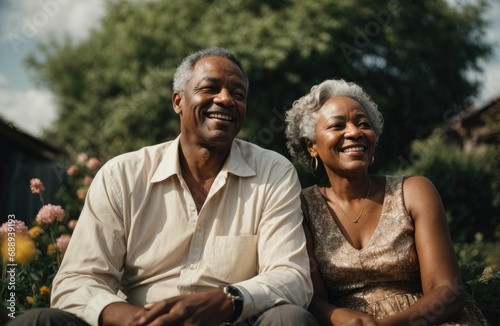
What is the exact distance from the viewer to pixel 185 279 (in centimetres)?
296

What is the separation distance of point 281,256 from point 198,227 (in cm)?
46

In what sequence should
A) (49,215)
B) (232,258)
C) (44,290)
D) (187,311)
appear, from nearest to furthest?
(187,311) < (232,258) < (44,290) < (49,215)

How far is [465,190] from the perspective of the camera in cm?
869

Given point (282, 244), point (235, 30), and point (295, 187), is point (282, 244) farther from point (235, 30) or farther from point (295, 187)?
point (235, 30)

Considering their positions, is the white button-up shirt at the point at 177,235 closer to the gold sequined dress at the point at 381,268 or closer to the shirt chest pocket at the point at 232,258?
the shirt chest pocket at the point at 232,258

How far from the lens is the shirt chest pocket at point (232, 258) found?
116 inches

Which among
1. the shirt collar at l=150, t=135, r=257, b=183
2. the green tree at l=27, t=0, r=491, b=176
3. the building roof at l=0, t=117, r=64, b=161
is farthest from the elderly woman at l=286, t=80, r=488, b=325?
the green tree at l=27, t=0, r=491, b=176

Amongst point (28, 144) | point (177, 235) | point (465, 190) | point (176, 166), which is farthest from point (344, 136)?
point (28, 144)

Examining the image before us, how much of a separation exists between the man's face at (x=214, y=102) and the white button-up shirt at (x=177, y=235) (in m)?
0.20

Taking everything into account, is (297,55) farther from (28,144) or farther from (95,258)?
(95,258)

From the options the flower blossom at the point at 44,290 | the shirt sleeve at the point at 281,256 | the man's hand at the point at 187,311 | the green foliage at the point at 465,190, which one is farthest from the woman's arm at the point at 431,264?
the green foliage at the point at 465,190

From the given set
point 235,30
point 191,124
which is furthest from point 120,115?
point 191,124

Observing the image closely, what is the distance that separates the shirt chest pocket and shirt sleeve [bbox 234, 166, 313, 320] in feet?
0.20

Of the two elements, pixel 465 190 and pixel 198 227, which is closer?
pixel 198 227
